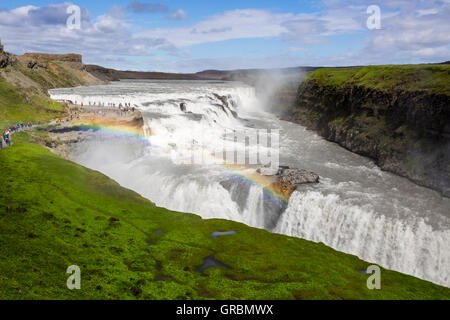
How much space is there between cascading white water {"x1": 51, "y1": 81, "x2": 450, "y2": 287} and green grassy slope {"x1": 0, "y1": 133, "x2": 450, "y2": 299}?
29.4 feet

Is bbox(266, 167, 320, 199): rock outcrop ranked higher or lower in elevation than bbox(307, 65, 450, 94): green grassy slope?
lower

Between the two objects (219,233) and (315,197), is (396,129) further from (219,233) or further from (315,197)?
(219,233)

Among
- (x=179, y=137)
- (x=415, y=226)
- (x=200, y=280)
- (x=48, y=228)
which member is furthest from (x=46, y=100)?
(x=415, y=226)

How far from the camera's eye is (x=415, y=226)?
104ft

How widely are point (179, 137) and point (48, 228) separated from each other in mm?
36760

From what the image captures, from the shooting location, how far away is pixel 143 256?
2200 centimetres

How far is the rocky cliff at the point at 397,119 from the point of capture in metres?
45.3

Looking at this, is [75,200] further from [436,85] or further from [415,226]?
[436,85]

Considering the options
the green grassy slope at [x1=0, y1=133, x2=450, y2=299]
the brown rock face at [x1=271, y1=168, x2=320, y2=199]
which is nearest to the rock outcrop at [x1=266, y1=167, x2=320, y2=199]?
the brown rock face at [x1=271, y1=168, x2=320, y2=199]

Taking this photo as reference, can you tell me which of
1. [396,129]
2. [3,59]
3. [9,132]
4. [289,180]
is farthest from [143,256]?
[3,59]

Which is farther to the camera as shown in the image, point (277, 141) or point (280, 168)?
point (277, 141)

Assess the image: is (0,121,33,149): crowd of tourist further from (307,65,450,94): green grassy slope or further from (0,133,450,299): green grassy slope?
(307,65,450,94): green grassy slope

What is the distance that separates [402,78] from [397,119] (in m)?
8.93

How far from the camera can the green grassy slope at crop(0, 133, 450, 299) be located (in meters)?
17.8
